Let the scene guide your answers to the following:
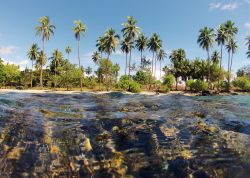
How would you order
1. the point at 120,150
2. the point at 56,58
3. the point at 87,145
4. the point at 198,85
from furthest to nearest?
the point at 56,58
the point at 198,85
the point at 87,145
the point at 120,150

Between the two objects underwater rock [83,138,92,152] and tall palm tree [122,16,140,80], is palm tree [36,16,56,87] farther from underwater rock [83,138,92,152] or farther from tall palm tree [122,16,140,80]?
underwater rock [83,138,92,152]

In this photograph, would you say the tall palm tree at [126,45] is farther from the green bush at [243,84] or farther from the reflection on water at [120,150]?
the reflection on water at [120,150]

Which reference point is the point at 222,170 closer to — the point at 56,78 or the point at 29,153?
the point at 29,153

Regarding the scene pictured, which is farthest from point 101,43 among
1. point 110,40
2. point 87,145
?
point 87,145

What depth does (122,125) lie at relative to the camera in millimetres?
8688

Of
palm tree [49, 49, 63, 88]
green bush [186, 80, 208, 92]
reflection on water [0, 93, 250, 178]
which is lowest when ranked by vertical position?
reflection on water [0, 93, 250, 178]

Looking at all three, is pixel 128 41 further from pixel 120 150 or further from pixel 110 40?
pixel 120 150

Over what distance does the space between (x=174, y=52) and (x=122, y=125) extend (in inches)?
3426

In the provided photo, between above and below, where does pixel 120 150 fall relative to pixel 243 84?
below

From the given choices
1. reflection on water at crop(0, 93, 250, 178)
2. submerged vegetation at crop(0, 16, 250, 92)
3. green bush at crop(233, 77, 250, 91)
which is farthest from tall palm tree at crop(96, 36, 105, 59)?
reflection on water at crop(0, 93, 250, 178)

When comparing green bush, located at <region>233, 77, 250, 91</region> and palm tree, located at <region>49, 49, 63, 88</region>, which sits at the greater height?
palm tree, located at <region>49, 49, 63, 88</region>

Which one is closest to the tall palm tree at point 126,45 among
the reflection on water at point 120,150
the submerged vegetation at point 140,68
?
the submerged vegetation at point 140,68

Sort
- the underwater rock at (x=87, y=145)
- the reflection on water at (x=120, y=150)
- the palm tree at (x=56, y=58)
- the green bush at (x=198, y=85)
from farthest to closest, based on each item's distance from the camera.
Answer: the palm tree at (x=56, y=58), the green bush at (x=198, y=85), the underwater rock at (x=87, y=145), the reflection on water at (x=120, y=150)

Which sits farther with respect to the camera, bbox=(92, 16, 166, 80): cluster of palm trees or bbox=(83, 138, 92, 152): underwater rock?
bbox=(92, 16, 166, 80): cluster of palm trees
